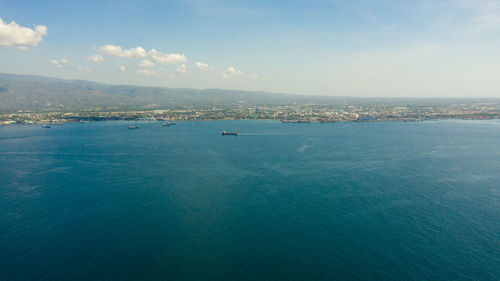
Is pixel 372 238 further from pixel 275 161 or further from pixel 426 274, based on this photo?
pixel 275 161

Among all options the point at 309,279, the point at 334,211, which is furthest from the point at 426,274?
the point at 334,211

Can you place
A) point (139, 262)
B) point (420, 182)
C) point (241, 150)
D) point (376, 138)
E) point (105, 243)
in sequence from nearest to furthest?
point (139, 262) < point (105, 243) < point (420, 182) < point (241, 150) < point (376, 138)

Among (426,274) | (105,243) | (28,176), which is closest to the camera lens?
(426,274)

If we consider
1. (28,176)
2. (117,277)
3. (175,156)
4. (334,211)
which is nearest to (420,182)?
(334,211)

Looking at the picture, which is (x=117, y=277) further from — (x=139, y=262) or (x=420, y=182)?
(x=420, y=182)

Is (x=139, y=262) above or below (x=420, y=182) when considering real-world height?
below

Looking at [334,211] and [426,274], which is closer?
[426,274]
